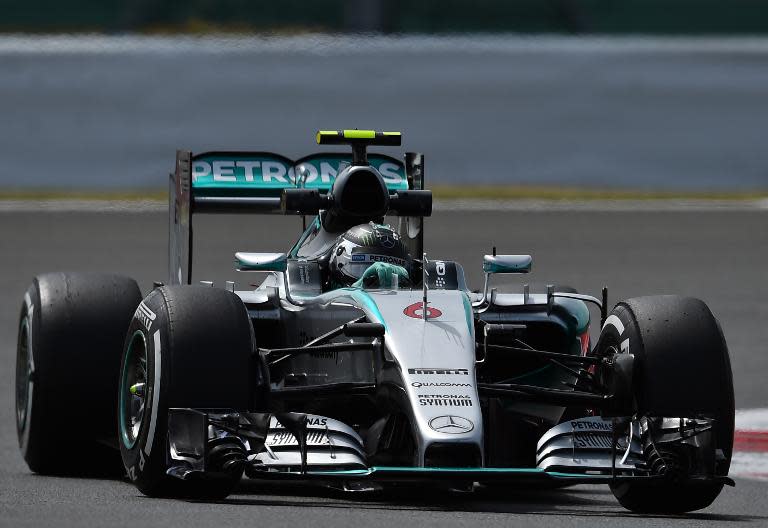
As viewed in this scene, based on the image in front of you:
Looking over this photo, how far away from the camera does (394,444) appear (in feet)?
26.2

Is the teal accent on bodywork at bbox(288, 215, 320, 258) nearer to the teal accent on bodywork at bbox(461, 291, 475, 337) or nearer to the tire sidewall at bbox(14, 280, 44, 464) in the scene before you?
the tire sidewall at bbox(14, 280, 44, 464)

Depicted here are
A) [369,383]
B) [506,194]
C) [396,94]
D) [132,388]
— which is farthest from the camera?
[396,94]

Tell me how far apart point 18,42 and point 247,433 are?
19.2 metres

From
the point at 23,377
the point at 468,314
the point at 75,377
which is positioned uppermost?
the point at 468,314

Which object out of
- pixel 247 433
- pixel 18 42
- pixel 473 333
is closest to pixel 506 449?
pixel 473 333

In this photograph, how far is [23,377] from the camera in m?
9.77

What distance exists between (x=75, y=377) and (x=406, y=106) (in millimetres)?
16569

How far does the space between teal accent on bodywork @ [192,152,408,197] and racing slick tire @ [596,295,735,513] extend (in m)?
3.16

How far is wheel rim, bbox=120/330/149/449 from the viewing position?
8.25 metres

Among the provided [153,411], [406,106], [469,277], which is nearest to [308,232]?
[153,411]

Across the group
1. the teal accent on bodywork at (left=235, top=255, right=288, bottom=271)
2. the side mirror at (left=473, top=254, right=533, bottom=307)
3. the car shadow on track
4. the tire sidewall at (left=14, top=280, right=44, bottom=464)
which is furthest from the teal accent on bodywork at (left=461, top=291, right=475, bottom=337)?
the tire sidewall at (left=14, top=280, right=44, bottom=464)

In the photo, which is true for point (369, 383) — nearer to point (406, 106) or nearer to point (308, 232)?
point (308, 232)

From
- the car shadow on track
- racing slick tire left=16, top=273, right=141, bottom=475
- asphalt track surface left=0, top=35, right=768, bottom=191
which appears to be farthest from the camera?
asphalt track surface left=0, top=35, right=768, bottom=191

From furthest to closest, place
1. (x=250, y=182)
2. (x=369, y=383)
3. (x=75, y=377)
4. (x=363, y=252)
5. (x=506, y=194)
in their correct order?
(x=506, y=194)
(x=250, y=182)
(x=363, y=252)
(x=75, y=377)
(x=369, y=383)
